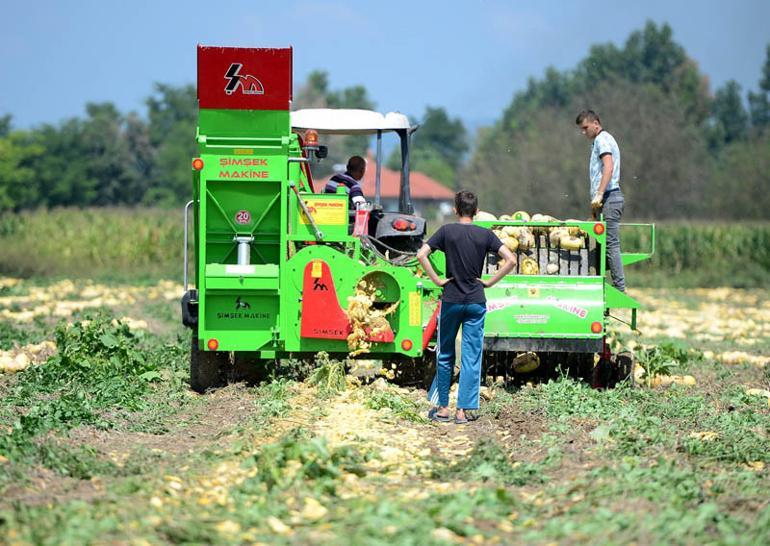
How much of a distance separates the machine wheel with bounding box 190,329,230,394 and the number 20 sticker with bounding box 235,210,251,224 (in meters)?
1.27

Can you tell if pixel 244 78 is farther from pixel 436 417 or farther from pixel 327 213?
pixel 436 417

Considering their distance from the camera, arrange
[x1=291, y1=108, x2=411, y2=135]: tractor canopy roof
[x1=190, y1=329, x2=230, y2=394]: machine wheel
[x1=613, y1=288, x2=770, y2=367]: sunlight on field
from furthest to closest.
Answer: [x1=613, y1=288, x2=770, y2=367]: sunlight on field < [x1=291, y1=108, x2=411, y2=135]: tractor canopy roof < [x1=190, y1=329, x2=230, y2=394]: machine wheel

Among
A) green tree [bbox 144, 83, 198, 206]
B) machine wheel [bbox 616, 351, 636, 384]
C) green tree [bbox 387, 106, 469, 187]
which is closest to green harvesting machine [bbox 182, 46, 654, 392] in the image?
machine wheel [bbox 616, 351, 636, 384]

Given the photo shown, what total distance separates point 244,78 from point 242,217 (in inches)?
54.5

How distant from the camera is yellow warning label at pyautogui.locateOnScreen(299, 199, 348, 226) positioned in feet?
37.1

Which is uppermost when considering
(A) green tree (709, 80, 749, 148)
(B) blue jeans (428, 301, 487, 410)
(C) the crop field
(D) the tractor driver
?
(A) green tree (709, 80, 749, 148)

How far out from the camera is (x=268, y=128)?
36.5 feet

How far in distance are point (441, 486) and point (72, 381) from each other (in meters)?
5.76

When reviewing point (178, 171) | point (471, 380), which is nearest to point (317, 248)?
point (471, 380)

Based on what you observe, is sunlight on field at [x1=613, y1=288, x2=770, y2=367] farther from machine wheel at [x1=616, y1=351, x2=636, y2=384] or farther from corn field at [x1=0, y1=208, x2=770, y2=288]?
corn field at [x1=0, y1=208, x2=770, y2=288]

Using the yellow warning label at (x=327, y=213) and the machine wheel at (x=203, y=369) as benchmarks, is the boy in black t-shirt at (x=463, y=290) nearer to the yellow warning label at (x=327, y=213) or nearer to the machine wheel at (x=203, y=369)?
the yellow warning label at (x=327, y=213)

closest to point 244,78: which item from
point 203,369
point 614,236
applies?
point 203,369

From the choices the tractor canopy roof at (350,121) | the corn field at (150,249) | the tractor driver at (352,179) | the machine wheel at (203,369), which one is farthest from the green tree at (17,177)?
the machine wheel at (203,369)

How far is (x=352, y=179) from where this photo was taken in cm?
1242
